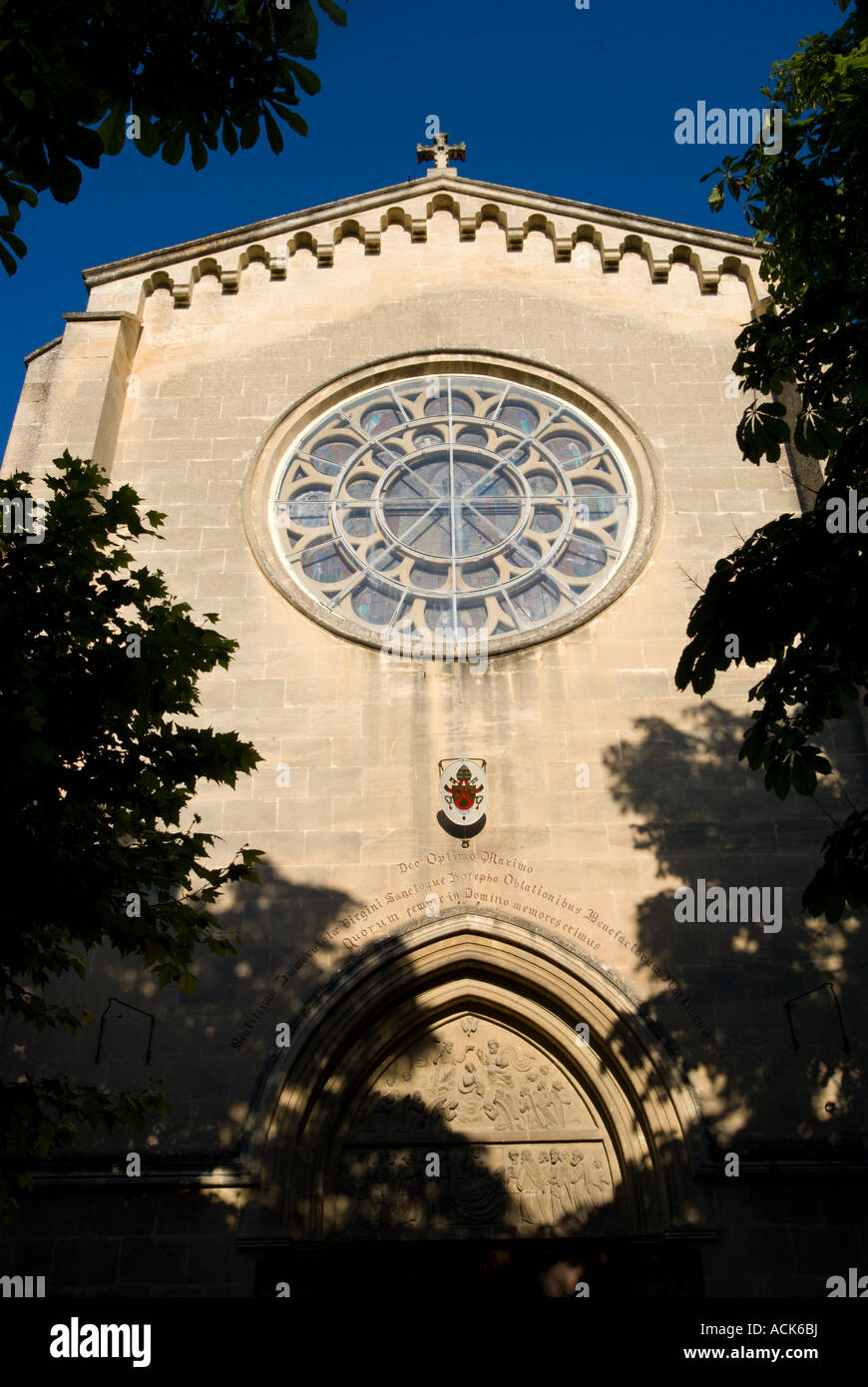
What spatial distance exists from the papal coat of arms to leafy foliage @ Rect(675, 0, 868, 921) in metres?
3.56

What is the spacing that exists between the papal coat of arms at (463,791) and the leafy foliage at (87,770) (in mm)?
3477

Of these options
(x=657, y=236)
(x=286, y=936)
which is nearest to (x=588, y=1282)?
(x=286, y=936)

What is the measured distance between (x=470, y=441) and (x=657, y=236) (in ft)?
12.3

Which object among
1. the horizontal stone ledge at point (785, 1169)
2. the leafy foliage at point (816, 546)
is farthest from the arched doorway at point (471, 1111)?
the leafy foliage at point (816, 546)

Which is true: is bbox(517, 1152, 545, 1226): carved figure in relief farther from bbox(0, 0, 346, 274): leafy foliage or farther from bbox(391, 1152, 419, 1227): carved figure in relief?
bbox(0, 0, 346, 274): leafy foliage

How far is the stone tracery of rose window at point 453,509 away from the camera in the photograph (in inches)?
496

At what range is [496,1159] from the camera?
9.84 metres

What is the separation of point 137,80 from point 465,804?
6.57 m

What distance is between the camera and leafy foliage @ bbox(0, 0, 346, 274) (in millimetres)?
5117

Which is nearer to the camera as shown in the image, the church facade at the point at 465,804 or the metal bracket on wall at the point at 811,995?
the church facade at the point at 465,804

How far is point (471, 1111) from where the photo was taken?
33.1 ft

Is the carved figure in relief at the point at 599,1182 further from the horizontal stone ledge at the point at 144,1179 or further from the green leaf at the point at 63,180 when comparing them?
the green leaf at the point at 63,180
